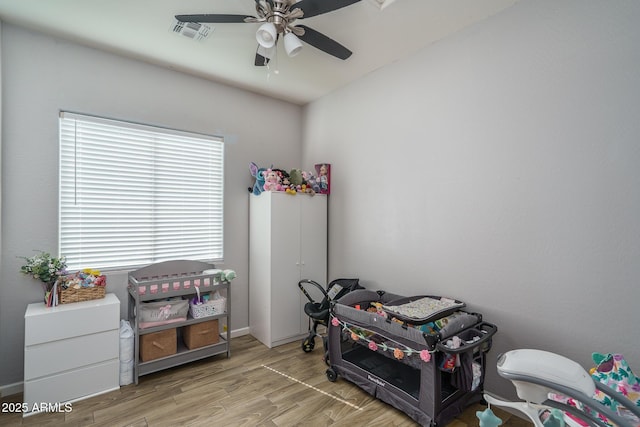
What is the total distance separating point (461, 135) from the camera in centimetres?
238

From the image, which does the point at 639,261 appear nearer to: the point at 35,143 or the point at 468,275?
the point at 468,275

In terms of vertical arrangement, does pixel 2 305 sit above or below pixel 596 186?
below

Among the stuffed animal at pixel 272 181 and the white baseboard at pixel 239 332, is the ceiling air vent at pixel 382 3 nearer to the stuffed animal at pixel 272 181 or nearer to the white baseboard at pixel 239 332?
the stuffed animal at pixel 272 181

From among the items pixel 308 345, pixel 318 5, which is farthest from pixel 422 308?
pixel 318 5

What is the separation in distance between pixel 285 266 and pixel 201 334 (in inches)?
39.9

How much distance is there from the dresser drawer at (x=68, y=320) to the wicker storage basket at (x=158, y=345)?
0.29 metres

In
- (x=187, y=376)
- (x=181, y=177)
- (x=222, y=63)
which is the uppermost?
(x=222, y=63)

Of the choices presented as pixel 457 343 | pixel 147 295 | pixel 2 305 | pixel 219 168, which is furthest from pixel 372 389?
pixel 2 305

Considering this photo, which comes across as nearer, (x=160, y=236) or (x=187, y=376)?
(x=187, y=376)

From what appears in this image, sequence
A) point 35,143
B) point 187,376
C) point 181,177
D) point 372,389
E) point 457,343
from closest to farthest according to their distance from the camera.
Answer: point 457,343 < point 372,389 < point 35,143 < point 187,376 < point 181,177

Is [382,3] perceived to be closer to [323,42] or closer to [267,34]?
[323,42]

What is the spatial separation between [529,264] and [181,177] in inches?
123

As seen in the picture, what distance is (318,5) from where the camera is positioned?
1.72 metres

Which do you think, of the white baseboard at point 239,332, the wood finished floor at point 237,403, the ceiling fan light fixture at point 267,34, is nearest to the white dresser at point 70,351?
the wood finished floor at point 237,403
